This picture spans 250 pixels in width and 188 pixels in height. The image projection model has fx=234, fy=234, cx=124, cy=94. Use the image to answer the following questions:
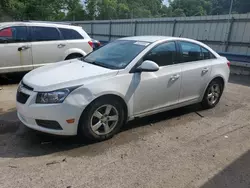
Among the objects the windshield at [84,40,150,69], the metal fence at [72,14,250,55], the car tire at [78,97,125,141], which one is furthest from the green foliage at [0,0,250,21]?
the car tire at [78,97,125,141]

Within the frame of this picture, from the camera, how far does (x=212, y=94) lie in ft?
16.9

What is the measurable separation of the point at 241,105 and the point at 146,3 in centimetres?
5456

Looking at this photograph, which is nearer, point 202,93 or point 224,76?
point 202,93

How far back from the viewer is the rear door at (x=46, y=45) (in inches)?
264

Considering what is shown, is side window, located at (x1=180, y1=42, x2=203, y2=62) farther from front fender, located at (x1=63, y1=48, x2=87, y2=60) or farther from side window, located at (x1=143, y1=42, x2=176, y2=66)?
front fender, located at (x1=63, y1=48, x2=87, y2=60)

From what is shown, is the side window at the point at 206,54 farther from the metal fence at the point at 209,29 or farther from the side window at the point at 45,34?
the side window at the point at 45,34

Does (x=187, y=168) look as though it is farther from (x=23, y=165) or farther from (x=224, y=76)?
(x=224, y=76)

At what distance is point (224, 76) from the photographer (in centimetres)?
523

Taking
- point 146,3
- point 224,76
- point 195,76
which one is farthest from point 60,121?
point 146,3

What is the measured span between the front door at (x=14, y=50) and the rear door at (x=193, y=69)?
438 centimetres

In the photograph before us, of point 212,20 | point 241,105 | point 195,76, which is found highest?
point 212,20

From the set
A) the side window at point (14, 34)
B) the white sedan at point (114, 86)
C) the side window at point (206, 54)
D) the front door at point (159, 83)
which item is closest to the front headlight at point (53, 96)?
the white sedan at point (114, 86)

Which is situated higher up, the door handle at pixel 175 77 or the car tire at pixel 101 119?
the door handle at pixel 175 77

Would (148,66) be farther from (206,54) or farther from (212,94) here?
(212,94)
